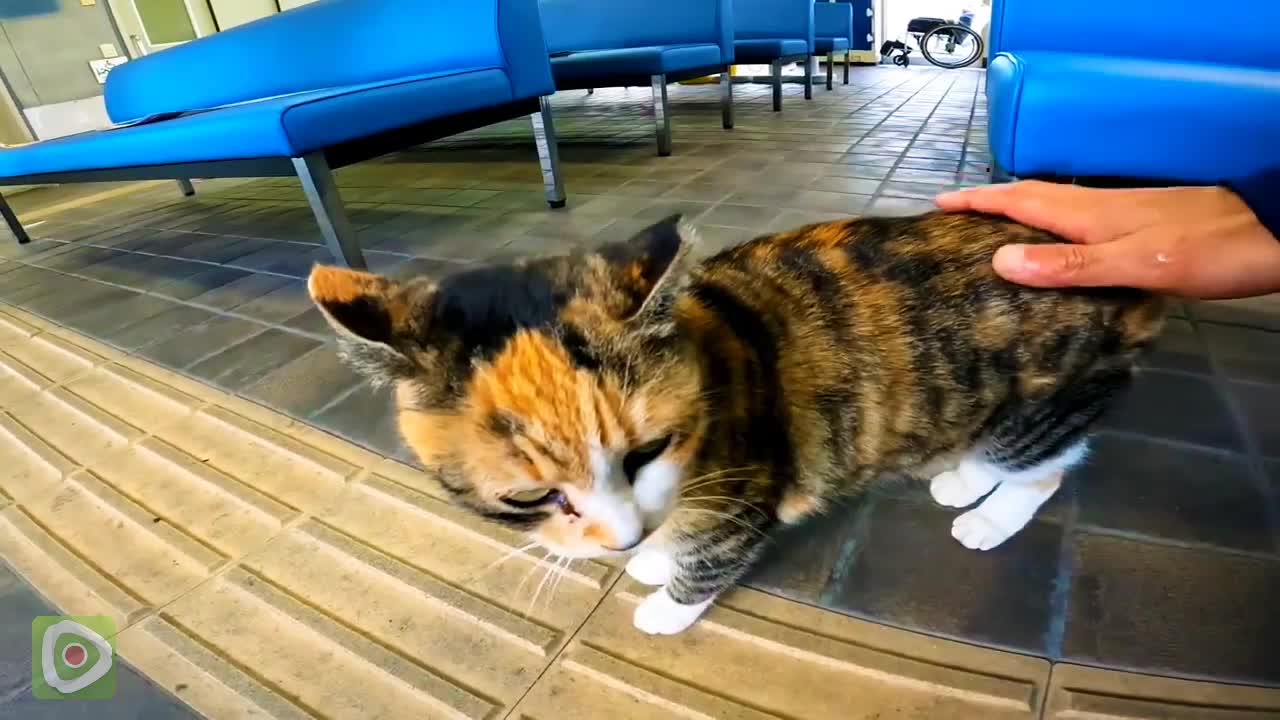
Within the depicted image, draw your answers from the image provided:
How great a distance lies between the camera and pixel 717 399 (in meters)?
0.74

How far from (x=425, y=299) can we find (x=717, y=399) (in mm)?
352

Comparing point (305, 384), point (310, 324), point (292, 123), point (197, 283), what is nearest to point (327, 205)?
point (292, 123)

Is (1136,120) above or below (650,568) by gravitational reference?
above

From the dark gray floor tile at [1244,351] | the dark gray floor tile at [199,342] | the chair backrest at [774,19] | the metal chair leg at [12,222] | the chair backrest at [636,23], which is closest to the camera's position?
the dark gray floor tile at [1244,351]

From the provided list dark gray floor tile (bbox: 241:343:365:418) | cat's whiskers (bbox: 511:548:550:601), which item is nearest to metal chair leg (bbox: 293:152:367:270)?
dark gray floor tile (bbox: 241:343:365:418)

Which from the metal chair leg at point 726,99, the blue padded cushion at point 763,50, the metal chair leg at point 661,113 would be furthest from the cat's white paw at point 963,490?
the blue padded cushion at point 763,50

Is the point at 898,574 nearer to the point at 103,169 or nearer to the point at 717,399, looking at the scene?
the point at 717,399

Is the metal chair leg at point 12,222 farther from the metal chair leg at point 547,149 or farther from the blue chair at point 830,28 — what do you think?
the blue chair at point 830,28

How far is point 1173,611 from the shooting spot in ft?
2.68

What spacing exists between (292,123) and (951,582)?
1986mm

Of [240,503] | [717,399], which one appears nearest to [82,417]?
[240,503]

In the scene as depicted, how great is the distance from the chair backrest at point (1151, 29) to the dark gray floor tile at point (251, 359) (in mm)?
2137

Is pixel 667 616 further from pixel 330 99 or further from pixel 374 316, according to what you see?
pixel 330 99

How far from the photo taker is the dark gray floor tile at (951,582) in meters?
0.83
